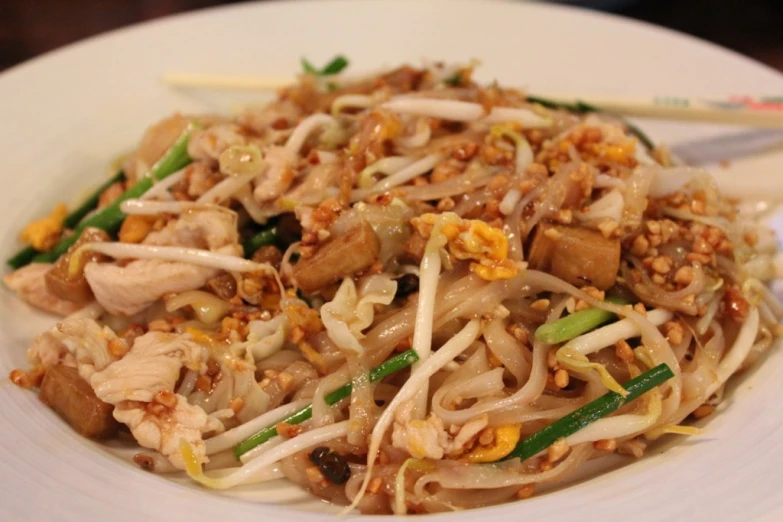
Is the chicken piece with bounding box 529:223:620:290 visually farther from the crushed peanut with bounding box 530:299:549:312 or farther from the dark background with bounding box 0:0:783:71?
the dark background with bounding box 0:0:783:71

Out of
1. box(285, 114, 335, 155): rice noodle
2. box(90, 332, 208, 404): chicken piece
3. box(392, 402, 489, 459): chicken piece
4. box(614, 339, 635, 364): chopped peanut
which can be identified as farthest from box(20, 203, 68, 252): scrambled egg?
box(614, 339, 635, 364): chopped peanut

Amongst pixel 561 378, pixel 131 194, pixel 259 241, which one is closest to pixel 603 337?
pixel 561 378

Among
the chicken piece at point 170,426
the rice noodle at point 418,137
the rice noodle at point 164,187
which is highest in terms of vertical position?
the rice noodle at point 418,137

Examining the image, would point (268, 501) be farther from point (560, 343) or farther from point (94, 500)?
point (560, 343)

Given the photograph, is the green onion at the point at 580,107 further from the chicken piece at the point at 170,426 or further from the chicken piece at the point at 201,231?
the chicken piece at the point at 170,426

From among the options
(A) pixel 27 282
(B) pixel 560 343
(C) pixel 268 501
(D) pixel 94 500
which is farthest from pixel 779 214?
(A) pixel 27 282

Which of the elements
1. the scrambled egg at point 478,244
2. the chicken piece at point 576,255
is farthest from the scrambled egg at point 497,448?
the chicken piece at point 576,255
